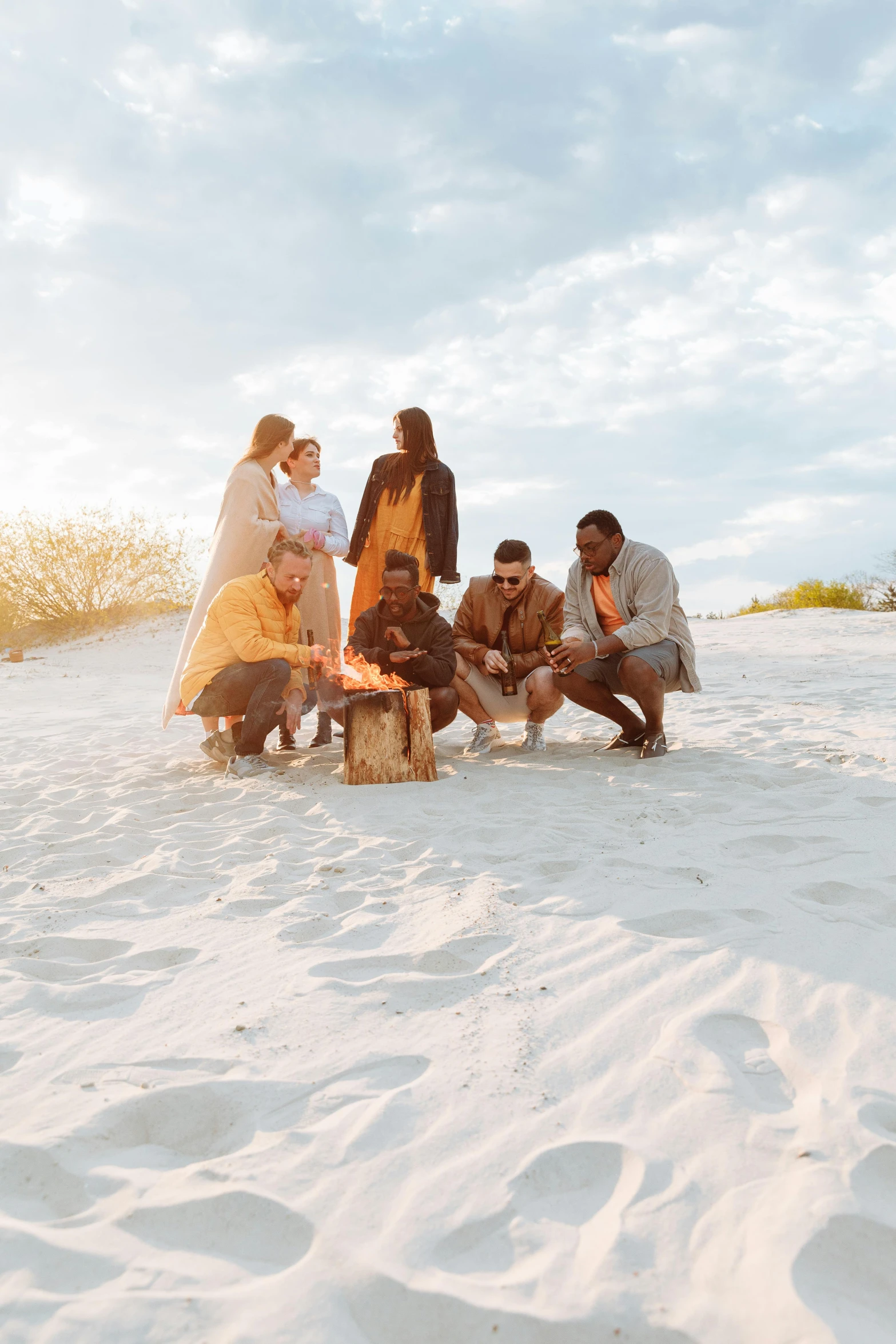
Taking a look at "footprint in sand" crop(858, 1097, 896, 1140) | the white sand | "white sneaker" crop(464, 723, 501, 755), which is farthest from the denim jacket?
"footprint in sand" crop(858, 1097, 896, 1140)

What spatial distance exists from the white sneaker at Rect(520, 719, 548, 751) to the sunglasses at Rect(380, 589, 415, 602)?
1131 mm

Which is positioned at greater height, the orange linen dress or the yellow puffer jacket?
the orange linen dress

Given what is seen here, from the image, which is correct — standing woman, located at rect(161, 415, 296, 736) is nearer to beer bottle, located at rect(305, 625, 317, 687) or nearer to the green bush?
beer bottle, located at rect(305, 625, 317, 687)

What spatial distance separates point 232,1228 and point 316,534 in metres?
4.31

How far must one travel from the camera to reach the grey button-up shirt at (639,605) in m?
4.66

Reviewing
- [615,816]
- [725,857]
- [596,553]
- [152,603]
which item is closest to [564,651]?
[596,553]

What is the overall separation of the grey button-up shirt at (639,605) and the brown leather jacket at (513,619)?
15 centimetres

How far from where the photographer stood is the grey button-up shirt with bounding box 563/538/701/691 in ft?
15.3

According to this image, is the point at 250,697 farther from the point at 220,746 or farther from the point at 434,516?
the point at 434,516

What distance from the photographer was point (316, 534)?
5238mm

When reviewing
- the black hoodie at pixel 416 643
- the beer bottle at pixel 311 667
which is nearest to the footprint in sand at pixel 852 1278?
the black hoodie at pixel 416 643

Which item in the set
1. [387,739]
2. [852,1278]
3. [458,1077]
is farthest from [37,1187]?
[387,739]

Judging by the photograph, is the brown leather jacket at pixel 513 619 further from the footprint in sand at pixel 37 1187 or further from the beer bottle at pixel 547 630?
the footprint in sand at pixel 37 1187

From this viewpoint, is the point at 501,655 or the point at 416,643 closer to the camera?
the point at 416,643
